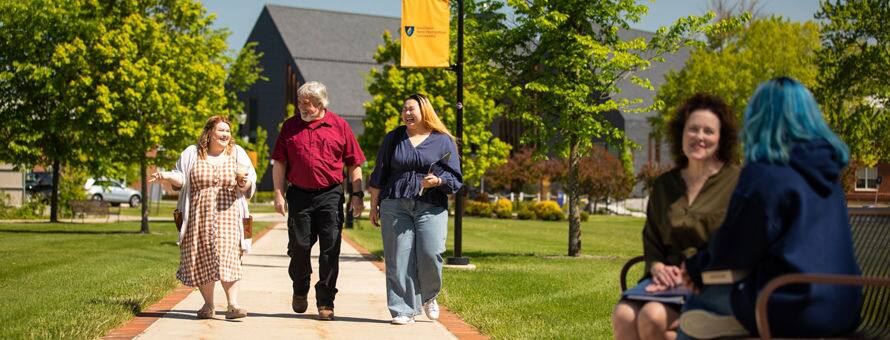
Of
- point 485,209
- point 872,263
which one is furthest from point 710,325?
point 485,209

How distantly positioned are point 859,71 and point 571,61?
1369 cm

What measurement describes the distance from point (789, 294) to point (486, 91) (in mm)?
16110

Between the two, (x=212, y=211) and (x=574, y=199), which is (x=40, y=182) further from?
(x=212, y=211)

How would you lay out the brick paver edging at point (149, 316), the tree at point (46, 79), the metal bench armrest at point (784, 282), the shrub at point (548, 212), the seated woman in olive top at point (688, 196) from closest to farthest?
the metal bench armrest at point (784, 282) → the seated woman in olive top at point (688, 196) → the brick paver edging at point (149, 316) → the tree at point (46, 79) → the shrub at point (548, 212)

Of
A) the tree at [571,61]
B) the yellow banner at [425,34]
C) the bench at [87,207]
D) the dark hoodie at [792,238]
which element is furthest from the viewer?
the bench at [87,207]

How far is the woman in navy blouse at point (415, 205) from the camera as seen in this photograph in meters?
8.69

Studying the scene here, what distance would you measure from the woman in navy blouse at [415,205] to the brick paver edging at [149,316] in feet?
6.15

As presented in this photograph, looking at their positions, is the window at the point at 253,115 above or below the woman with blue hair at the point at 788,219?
above

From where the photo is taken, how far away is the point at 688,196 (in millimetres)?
4742

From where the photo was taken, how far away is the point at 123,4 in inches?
1152

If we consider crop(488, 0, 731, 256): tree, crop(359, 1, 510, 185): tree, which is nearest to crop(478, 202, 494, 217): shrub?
crop(359, 1, 510, 185): tree

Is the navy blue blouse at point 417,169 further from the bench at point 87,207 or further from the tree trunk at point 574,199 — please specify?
the bench at point 87,207

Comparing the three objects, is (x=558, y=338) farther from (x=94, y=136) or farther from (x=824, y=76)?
(x=824, y=76)

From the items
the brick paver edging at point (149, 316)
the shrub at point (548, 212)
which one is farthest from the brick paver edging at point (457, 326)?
the shrub at point (548, 212)
